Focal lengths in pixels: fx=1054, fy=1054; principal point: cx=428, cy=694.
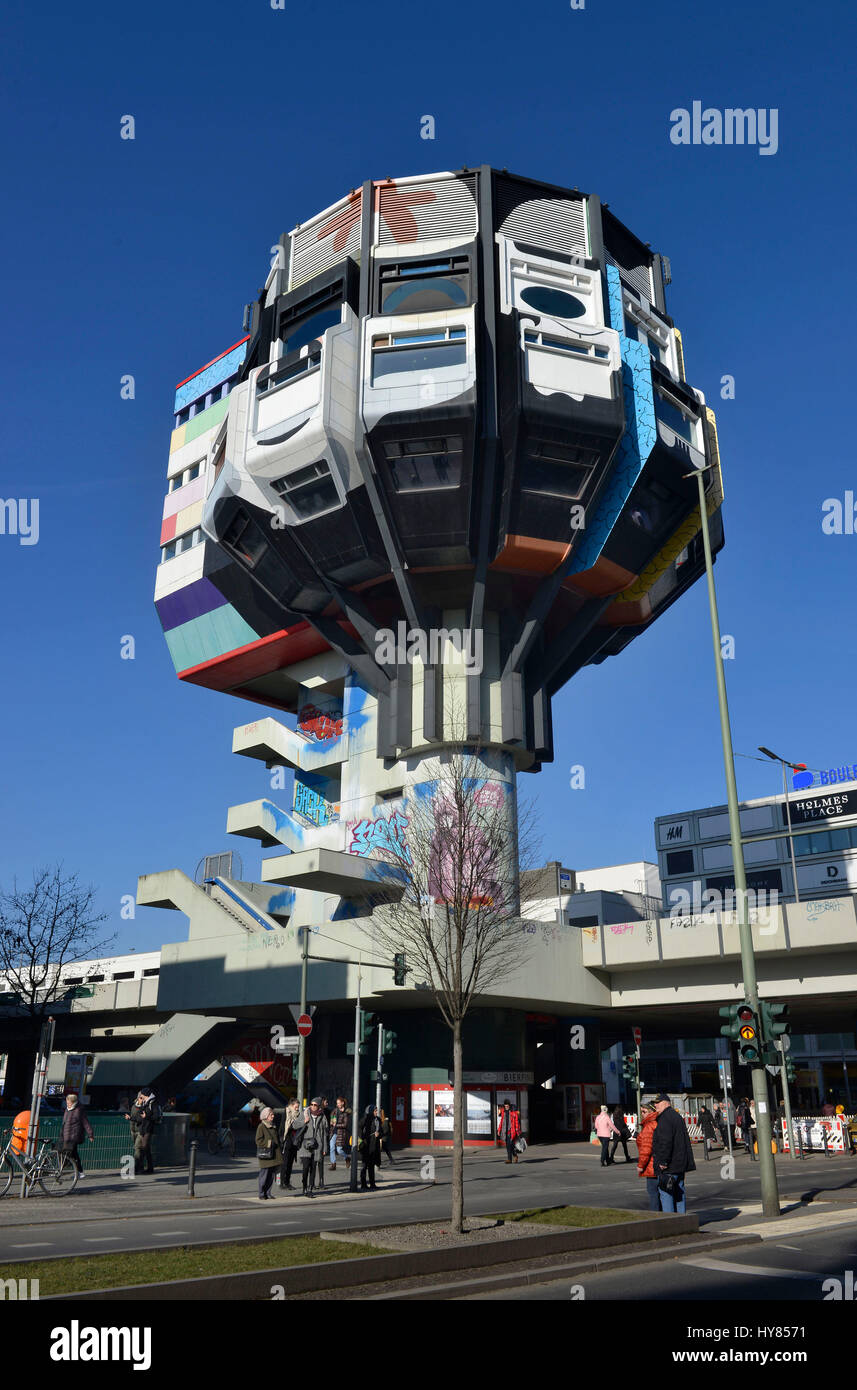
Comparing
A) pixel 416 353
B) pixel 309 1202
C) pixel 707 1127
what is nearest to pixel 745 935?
pixel 309 1202

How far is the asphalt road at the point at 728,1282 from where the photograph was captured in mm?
10070

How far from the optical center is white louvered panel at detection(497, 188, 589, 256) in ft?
147

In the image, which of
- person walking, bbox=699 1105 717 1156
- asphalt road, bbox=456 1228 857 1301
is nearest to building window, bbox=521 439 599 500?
person walking, bbox=699 1105 717 1156

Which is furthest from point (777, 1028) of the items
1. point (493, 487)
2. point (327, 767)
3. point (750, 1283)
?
point (327, 767)

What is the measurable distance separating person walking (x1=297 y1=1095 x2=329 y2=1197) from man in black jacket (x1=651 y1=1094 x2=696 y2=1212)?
410 inches

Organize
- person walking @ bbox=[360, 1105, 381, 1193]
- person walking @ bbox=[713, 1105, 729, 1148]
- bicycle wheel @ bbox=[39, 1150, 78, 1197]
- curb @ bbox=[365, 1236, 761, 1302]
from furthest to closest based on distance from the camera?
person walking @ bbox=[713, 1105, 729, 1148] < person walking @ bbox=[360, 1105, 381, 1193] < bicycle wheel @ bbox=[39, 1150, 78, 1197] < curb @ bbox=[365, 1236, 761, 1302]

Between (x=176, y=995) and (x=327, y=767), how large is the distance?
13.2 m

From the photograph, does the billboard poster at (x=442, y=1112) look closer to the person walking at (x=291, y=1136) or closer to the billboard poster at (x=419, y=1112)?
the billboard poster at (x=419, y=1112)

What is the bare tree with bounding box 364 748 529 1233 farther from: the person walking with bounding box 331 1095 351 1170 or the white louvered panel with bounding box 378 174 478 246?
the white louvered panel with bounding box 378 174 478 246

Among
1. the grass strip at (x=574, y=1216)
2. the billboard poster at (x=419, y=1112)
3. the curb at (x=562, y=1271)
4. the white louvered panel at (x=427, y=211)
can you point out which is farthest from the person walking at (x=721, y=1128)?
the white louvered panel at (x=427, y=211)

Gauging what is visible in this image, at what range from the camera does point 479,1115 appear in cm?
4238

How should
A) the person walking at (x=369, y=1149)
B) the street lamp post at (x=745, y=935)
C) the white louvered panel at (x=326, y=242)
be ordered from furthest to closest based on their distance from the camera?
1. the white louvered panel at (x=326, y=242)
2. the person walking at (x=369, y=1149)
3. the street lamp post at (x=745, y=935)

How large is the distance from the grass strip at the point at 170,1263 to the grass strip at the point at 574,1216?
340 cm
